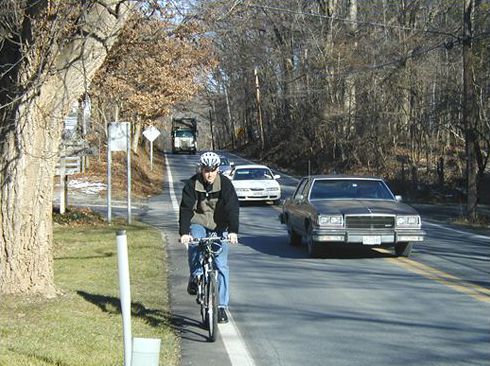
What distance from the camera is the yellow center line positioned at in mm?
10102

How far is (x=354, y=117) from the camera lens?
42.9 meters

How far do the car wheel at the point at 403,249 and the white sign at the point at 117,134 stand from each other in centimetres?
910

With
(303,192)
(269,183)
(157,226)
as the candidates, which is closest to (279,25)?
(269,183)

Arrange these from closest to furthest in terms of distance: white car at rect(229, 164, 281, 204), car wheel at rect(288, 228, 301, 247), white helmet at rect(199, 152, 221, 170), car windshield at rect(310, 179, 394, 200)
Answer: white helmet at rect(199, 152, 221, 170) < car windshield at rect(310, 179, 394, 200) < car wheel at rect(288, 228, 301, 247) < white car at rect(229, 164, 281, 204)

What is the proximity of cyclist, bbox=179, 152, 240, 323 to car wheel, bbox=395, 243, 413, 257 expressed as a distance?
21.6ft

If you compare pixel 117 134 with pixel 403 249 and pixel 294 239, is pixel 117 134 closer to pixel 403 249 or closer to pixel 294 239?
pixel 294 239

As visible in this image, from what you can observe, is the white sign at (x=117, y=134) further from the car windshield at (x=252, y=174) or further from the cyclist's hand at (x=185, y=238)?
the cyclist's hand at (x=185, y=238)

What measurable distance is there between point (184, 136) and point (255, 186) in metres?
50.9

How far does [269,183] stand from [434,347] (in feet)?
68.3

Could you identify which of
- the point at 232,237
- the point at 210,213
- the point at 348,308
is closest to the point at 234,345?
the point at 232,237

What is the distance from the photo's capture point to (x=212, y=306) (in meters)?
7.50

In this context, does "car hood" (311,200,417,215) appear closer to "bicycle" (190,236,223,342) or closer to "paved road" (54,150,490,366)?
"paved road" (54,150,490,366)

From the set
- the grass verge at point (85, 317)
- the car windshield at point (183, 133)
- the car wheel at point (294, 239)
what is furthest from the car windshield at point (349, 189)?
the car windshield at point (183, 133)

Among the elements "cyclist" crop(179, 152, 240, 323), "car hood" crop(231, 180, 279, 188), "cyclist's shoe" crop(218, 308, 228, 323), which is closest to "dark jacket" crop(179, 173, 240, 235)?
"cyclist" crop(179, 152, 240, 323)
